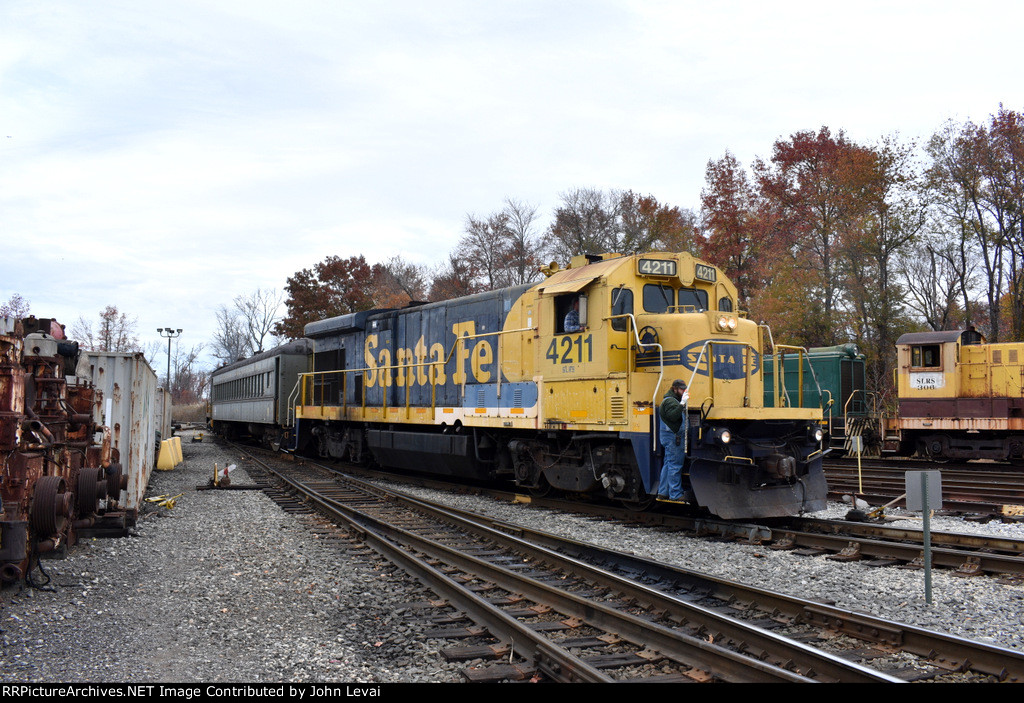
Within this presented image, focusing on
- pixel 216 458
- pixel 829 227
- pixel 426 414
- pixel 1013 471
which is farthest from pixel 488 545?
pixel 829 227

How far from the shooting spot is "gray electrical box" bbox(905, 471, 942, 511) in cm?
591

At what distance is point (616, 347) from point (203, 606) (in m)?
5.56

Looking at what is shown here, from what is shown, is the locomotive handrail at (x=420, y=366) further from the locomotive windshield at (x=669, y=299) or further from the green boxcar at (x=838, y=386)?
the green boxcar at (x=838, y=386)

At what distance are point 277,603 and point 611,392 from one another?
15.7 ft

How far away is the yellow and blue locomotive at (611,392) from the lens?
326 inches

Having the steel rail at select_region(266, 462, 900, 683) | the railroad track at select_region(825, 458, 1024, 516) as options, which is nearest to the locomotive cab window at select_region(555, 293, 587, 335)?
the steel rail at select_region(266, 462, 900, 683)

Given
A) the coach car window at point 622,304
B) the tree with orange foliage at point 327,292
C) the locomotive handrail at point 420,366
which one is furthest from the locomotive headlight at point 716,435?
the tree with orange foliage at point 327,292

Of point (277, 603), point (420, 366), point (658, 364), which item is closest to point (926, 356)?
point (658, 364)

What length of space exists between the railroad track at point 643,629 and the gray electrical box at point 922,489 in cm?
162

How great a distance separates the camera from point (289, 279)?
1785 inches

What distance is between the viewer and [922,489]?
19.4 feet

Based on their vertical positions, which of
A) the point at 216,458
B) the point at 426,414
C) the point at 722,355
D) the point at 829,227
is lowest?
the point at 216,458

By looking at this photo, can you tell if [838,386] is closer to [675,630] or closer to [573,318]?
[573,318]
